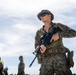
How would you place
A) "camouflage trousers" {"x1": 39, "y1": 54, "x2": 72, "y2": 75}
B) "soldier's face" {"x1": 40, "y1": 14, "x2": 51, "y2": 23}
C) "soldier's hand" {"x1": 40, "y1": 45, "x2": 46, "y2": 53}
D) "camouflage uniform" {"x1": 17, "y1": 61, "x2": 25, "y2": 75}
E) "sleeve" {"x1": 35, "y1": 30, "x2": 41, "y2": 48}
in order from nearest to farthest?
"camouflage trousers" {"x1": 39, "y1": 54, "x2": 72, "y2": 75}, "soldier's hand" {"x1": 40, "y1": 45, "x2": 46, "y2": 53}, "soldier's face" {"x1": 40, "y1": 14, "x2": 51, "y2": 23}, "sleeve" {"x1": 35, "y1": 30, "x2": 41, "y2": 48}, "camouflage uniform" {"x1": 17, "y1": 61, "x2": 25, "y2": 75}

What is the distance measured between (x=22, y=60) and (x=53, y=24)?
1250 centimetres

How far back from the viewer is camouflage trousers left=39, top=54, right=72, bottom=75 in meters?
7.02

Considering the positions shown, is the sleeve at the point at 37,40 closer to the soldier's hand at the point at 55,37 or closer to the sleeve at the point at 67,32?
the soldier's hand at the point at 55,37

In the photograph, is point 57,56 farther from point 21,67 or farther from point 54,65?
point 21,67

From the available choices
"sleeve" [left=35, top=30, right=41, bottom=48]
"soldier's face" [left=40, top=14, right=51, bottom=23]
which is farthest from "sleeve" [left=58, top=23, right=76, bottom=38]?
"sleeve" [left=35, top=30, right=41, bottom=48]

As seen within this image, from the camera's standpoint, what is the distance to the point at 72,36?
7094mm

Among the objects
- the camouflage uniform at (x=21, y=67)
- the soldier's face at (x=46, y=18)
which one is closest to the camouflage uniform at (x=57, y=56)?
the soldier's face at (x=46, y=18)

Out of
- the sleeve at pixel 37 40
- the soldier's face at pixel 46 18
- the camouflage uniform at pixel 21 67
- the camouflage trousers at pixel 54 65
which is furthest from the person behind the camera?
the camouflage uniform at pixel 21 67

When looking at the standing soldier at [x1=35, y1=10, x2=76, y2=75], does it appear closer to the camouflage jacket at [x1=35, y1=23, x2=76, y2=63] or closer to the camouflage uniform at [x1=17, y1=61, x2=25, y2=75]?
the camouflage jacket at [x1=35, y1=23, x2=76, y2=63]

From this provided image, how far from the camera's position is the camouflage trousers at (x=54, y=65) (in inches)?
276

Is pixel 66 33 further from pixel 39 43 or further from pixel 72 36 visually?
pixel 39 43

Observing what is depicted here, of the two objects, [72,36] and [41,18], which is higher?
[41,18]

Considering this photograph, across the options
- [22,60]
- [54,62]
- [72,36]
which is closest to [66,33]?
[72,36]

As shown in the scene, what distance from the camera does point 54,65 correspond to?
7.07m
